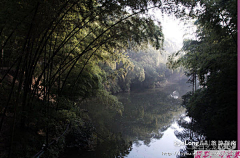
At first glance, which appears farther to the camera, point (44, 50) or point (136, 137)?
point (136, 137)

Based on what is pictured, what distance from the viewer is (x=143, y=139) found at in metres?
4.79

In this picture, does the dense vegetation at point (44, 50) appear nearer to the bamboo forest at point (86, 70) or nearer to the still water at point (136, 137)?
the bamboo forest at point (86, 70)

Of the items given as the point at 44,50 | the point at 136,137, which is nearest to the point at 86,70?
the point at 44,50

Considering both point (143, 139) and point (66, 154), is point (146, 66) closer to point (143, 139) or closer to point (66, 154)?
point (143, 139)

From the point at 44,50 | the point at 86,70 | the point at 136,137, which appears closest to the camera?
the point at 44,50

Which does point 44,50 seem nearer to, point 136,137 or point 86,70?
point 86,70

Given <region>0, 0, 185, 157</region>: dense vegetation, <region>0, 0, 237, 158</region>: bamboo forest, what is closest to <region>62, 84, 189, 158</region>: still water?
<region>0, 0, 237, 158</region>: bamboo forest

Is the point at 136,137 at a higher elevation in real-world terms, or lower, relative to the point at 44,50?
lower

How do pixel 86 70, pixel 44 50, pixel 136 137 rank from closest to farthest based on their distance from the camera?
pixel 44 50 → pixel 86 70 → pixel 136 137

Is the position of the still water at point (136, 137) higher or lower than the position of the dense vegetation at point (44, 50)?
lower

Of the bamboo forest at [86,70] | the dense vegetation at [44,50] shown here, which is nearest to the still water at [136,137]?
the bamboo forest at [86,70]

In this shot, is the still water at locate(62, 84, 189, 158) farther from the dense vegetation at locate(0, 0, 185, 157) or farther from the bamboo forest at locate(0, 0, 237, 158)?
the dense vegetation at locate(0, 0, 185, 157)

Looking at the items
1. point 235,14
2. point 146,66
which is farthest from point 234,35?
point 146,66

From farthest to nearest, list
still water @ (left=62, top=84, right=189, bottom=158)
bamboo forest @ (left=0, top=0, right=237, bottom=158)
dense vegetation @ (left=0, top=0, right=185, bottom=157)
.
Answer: still water @ (left=62, top=84, right=189, bottom=158) < bamboo forest @ (left=0, top=0, right=237, bottom=158) < dense vegetation @ (left=0, top=0, right=185, bottom=157)
